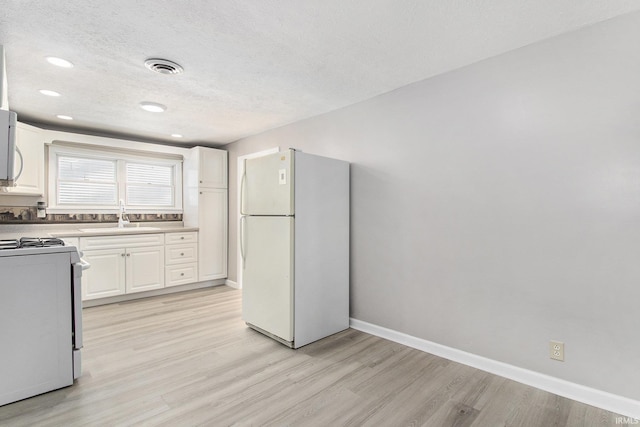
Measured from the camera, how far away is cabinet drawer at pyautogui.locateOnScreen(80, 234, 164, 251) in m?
3.85

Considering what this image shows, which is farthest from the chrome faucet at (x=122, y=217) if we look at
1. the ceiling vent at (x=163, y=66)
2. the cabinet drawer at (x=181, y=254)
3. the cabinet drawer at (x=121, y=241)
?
the ceiling vent at (x=163, y=66)

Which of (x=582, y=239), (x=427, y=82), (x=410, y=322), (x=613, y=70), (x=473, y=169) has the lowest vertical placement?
(x=410, y=322)

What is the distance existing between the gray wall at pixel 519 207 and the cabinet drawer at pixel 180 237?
285 centimetres

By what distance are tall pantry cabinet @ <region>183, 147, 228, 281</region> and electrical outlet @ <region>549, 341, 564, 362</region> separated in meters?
4.33

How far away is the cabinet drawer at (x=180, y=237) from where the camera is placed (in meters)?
4.54

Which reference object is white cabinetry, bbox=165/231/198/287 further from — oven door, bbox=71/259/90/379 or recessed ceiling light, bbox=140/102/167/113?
oven door, bbox=71/259/90/379

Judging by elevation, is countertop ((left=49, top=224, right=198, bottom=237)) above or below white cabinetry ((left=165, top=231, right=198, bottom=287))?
above

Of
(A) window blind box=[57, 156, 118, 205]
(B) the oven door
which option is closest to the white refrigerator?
(B) the oven door

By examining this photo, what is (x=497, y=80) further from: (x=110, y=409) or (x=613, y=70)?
(x=110, y=409)

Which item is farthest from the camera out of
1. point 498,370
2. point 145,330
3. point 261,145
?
point 261,145

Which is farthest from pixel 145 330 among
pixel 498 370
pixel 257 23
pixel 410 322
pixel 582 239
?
pixel 582 239

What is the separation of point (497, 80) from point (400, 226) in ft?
4.50

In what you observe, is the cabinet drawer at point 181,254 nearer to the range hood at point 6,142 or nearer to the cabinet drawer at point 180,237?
the cabinet drawer at point 180,237

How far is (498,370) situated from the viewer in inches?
91.0
